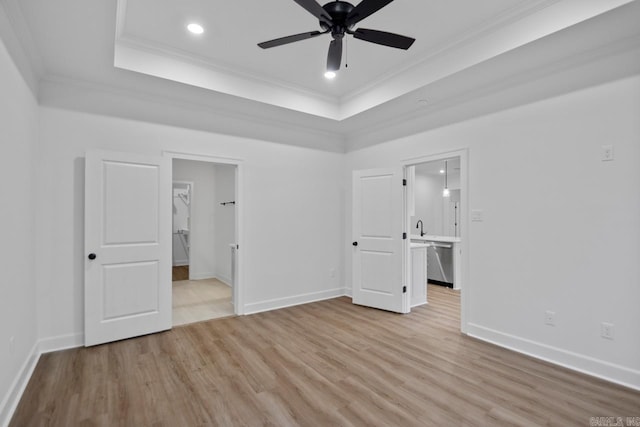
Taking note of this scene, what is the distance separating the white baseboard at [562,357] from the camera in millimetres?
2510

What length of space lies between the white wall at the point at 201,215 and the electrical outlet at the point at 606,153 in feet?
21.4

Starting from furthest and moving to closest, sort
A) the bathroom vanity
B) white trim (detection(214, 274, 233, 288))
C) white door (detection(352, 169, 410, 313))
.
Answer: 1. white trim (detection(214, 274, 233, 288))
2. the bathroom vanity
3. white door (detection(352, 169, 410, 313))

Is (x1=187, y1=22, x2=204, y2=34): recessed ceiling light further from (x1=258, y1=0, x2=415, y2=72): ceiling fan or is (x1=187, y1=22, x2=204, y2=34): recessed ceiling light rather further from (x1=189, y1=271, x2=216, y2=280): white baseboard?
(x1=189, y1=271, x2=216, y2=280): white baseboard

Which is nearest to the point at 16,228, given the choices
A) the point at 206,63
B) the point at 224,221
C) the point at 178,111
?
the point at 178,111

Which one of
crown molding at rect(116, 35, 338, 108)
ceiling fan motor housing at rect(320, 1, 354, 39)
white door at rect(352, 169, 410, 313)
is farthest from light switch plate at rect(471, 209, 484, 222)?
crown molding at rect(116, 35, 338, 108)

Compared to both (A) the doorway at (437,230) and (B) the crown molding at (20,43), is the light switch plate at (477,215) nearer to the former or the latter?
(A) the doorway at (437,230)

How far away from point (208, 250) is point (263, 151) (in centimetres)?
345

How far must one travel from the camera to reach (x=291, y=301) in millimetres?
4785

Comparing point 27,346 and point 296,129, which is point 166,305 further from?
point 296,129

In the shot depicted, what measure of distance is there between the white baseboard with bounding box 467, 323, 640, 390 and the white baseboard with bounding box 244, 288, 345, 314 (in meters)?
2.23

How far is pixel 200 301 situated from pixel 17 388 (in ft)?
8.96

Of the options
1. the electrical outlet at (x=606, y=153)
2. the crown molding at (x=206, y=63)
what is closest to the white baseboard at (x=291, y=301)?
the crown molding at (x=206, y=63)

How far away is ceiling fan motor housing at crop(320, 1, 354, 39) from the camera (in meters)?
2.14

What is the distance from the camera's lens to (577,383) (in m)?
2.53
